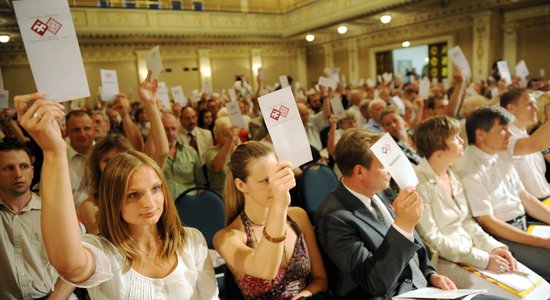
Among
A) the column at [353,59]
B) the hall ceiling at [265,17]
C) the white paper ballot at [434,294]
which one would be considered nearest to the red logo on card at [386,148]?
the white paper ballot at [434,294]

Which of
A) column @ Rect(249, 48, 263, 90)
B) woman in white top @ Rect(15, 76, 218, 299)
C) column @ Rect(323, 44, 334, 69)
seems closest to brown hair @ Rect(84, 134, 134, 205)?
woman in white top @ Rect(15, 76, 218, 299)

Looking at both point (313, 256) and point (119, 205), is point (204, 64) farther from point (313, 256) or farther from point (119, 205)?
point (119, 205)

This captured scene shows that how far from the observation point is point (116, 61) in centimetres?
1297

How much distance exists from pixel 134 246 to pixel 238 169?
1.59 ft

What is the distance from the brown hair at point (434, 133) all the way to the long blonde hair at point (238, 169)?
1.10 metres

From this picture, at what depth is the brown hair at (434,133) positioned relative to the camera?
205 cm

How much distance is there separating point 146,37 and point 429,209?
1298 cm

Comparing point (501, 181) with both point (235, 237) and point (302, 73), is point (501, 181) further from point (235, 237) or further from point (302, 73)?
point (302, 73)

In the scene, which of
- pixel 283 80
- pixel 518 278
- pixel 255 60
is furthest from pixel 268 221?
pixel 255 60

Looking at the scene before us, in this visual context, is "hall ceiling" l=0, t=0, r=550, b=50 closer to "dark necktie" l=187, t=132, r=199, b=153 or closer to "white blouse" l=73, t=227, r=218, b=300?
"dark necktie" l=187, t=132, r=199, b=153

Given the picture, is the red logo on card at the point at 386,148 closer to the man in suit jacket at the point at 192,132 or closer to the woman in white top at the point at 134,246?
the woman in white top at the point at 134,246

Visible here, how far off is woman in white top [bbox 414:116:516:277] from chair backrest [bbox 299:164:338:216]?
0.88 metres

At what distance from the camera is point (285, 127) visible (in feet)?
4.07

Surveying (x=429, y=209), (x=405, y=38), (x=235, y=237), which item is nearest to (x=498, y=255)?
(x=429, y=209)
